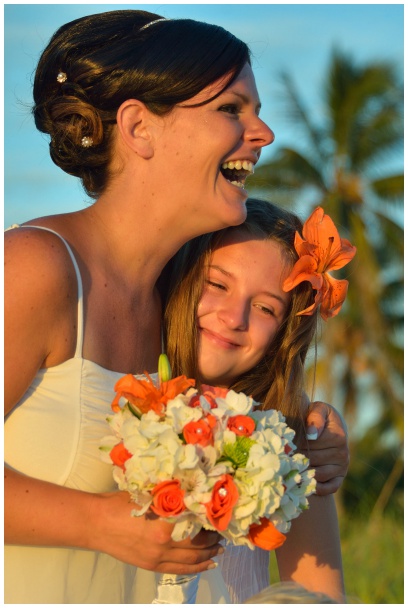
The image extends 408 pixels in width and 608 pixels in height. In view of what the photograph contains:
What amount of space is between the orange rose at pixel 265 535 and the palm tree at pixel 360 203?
975 inches

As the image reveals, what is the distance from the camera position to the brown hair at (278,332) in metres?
5.18

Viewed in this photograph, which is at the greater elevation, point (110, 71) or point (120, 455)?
point (110, 71)

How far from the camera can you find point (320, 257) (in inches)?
212

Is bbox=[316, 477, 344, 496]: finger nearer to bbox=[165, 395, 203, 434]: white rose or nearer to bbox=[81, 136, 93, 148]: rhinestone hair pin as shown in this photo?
bbox=[165, 395, 203, 434]: white rose

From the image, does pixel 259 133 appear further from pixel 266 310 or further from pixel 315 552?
pixel 315 552

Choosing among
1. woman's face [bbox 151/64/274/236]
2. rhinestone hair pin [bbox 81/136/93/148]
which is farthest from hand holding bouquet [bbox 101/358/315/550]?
rhinestone hair pin [bbox 81/136/93/148]

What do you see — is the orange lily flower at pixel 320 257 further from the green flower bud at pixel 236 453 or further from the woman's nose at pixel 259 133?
the green flower bud at pixel 236 453

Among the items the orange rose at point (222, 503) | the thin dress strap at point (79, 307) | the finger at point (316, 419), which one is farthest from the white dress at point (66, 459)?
the finger at point (316, 419)

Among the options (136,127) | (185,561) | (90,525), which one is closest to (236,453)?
(185,561)

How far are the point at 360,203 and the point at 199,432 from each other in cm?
2836

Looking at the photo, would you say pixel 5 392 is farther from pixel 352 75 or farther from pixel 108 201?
pixel 352 75

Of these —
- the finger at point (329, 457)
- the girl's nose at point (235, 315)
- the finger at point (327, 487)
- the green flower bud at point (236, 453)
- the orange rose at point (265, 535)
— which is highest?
the girl's nose at point (235, 315)

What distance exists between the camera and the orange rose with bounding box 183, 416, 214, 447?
3823mm

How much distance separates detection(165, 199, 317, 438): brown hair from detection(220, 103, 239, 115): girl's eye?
0.83 m
